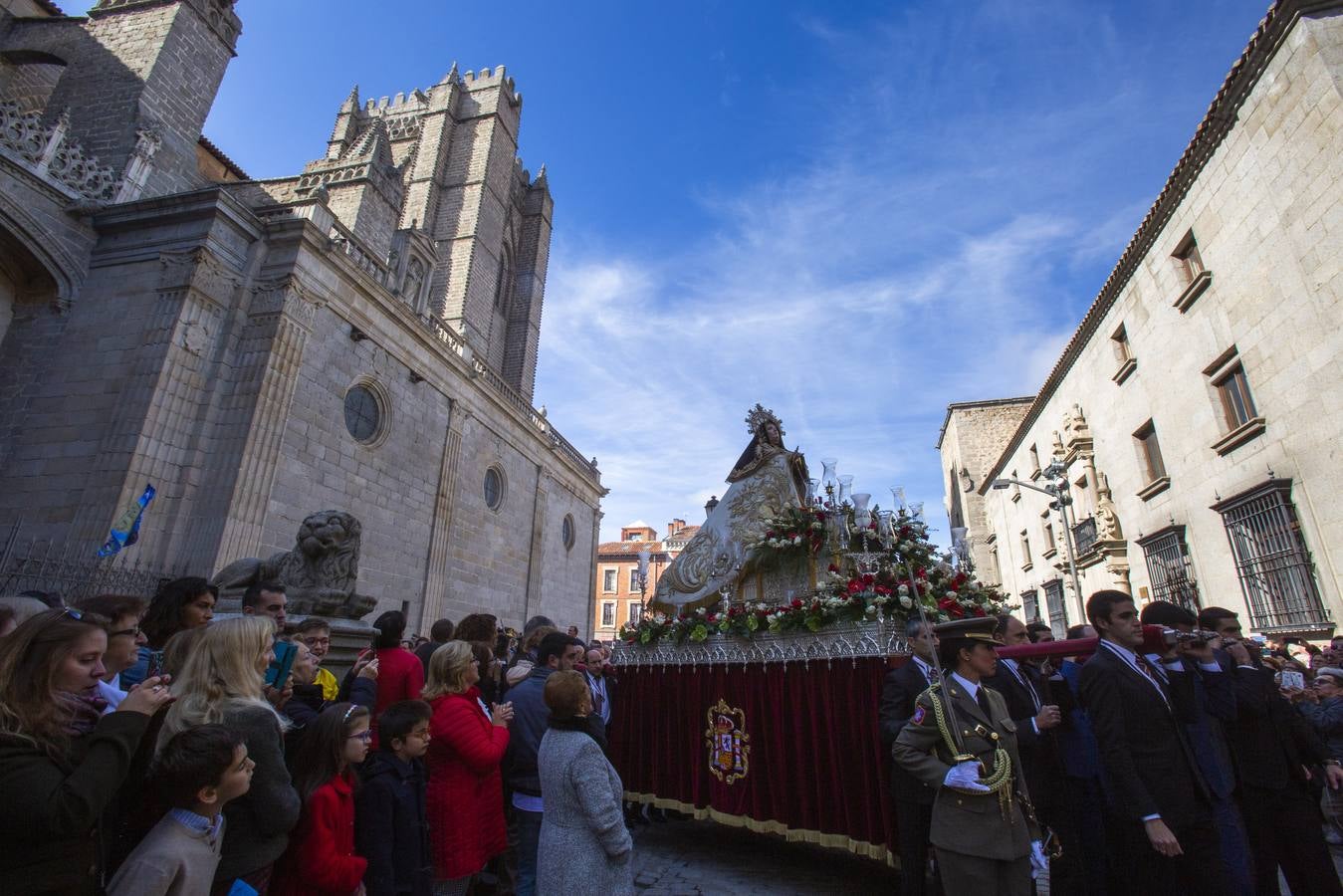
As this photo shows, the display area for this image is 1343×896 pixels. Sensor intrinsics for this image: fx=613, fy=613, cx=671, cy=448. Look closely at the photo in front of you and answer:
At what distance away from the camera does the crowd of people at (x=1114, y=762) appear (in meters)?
3.05

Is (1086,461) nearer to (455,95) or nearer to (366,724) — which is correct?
(366,724)

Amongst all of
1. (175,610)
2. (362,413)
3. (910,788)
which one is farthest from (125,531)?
(910,788)

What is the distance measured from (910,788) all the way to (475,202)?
2695 centimetres

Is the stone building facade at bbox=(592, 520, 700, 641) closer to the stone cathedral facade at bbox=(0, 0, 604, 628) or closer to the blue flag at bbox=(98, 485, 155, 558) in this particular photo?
the stone cathedral facade at bbox=(0, 0, 604, 628)

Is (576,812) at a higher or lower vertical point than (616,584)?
lower

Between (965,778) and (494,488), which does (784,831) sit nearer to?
(965,778)

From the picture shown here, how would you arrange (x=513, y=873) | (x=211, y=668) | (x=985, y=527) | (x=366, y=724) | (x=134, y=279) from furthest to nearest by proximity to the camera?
(x=985, y=527) < (x=134, y=279) < (x=513, y=873) < (x=366, y=724) < (x=211, y=668)

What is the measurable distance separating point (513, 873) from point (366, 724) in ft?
9.83

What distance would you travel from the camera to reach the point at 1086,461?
17156mm

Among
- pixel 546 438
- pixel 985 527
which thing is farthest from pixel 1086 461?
pixel 546 438

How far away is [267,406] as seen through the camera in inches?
410

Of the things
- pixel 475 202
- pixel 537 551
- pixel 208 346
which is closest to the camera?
pixel 208 346

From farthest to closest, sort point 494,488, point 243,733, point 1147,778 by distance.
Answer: point 494,488 → point 1147,778 → point 243,733

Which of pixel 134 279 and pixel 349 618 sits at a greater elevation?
pixel 134 279
